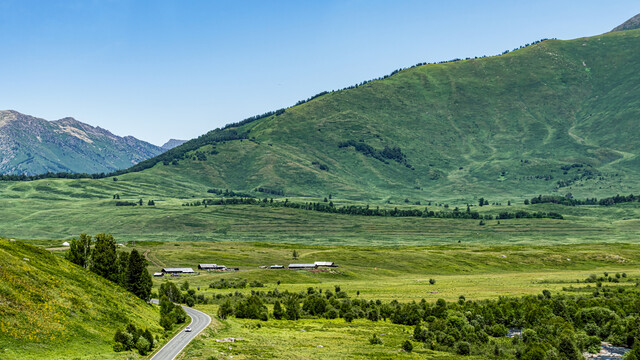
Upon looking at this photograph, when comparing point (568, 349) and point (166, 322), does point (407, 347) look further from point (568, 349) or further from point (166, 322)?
point (166, 322)

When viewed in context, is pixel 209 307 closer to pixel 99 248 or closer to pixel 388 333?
pixel 99 248

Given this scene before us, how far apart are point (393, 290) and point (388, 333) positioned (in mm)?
58375

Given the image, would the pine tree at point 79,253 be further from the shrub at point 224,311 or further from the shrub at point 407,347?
the shrub at point 407,347

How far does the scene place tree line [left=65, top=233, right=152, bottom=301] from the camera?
97.0 m

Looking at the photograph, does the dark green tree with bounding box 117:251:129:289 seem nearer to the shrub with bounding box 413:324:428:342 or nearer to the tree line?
the tree line

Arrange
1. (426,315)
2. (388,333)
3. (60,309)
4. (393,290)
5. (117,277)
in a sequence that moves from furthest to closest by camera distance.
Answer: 1. (393,290)
2. (426,315)
3. (117,277)
4. (388,333)
5. (60,309)

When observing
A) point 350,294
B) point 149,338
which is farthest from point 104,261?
point 350,294

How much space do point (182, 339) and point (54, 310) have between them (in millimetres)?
16648

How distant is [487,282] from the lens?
541 feet

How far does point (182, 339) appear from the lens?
71.4 metres

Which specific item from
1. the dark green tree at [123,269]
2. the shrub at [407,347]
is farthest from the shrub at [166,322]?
the shrub at [407,347]

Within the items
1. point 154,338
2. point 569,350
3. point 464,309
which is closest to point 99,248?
point 154,338

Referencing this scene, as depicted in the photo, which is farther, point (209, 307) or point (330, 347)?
point (209, 307)

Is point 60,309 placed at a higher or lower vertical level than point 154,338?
higher
